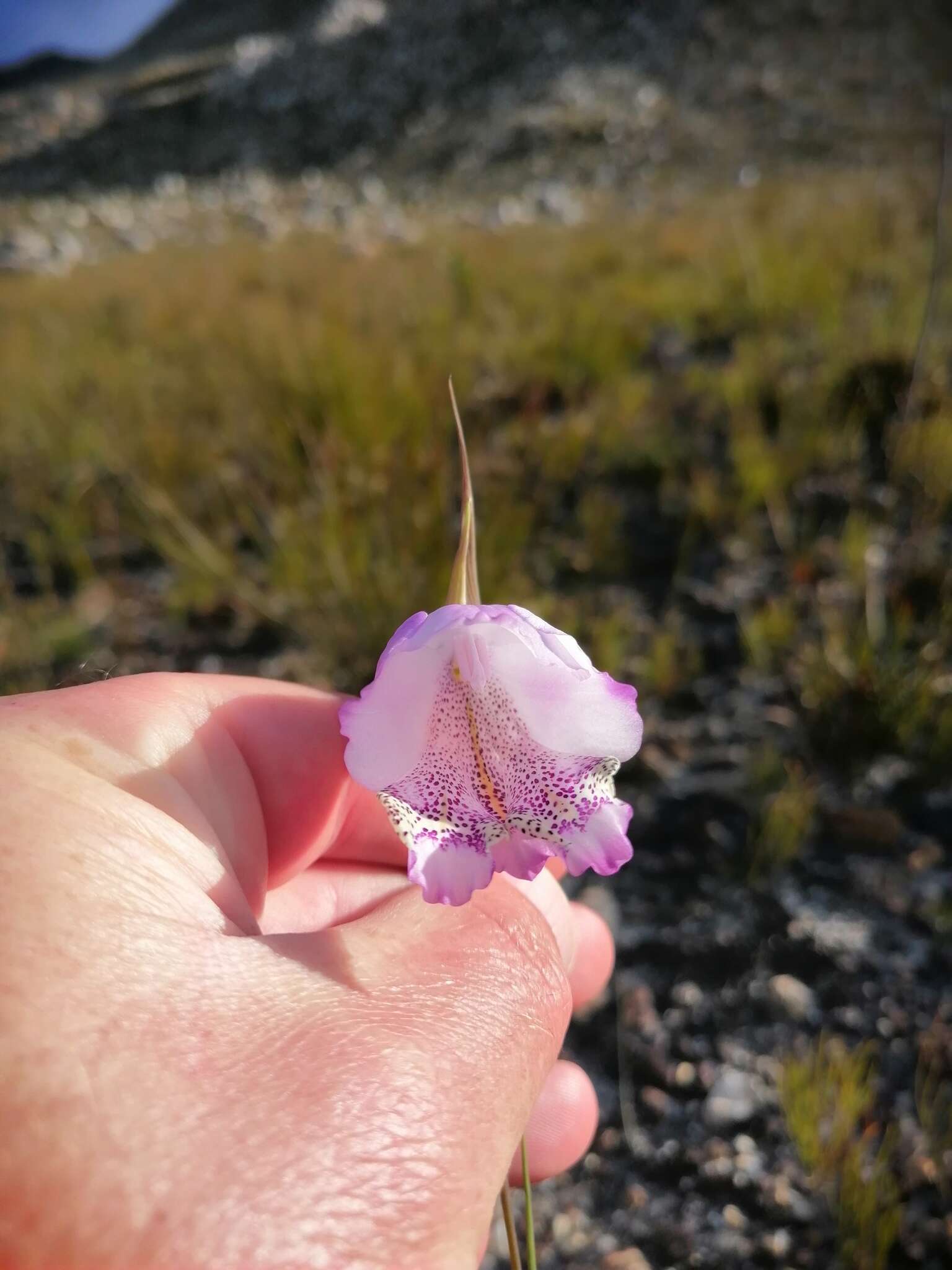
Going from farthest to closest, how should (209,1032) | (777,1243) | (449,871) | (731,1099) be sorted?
(731,1099) < (777,1243) < (449,871) < (209,1032)

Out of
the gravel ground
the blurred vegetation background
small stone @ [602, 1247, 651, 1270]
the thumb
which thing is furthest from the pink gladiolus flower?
A: the gravel ground

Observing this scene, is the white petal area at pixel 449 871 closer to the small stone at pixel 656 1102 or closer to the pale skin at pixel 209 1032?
the pale skin at pixel 209 1032

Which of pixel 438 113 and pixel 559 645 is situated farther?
pixel 438 113

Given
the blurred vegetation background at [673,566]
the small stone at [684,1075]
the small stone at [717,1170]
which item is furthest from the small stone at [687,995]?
the small stone at [717,1170]

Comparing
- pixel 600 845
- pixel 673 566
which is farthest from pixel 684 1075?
pixel 673 566

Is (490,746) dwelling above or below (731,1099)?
above

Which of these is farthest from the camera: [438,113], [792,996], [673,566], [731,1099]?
[438,113]

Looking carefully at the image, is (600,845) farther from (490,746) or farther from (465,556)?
(465,556)

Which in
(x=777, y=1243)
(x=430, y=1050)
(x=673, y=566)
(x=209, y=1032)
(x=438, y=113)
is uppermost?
(x=209, y=1032)
